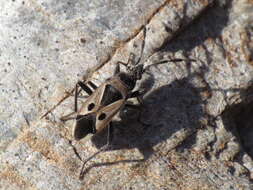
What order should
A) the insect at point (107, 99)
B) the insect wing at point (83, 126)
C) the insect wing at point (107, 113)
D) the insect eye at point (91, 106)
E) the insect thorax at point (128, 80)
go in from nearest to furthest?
the insect wing at point (83, 126)
the insect at point (107, 99)
the insect wing at point (107, 113)
the insect eye at point (91, 106)
the insect thorax at point (128, 80)

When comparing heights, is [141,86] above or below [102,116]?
below

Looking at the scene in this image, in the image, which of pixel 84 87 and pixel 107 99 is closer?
pixel 84 87

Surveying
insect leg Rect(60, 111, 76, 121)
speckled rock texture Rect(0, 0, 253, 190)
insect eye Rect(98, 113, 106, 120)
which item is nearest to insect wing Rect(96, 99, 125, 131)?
insect eye Rect(98, 113, 106, 120)

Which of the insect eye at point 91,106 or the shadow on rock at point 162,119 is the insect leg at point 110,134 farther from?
the insect eye at point 91,106

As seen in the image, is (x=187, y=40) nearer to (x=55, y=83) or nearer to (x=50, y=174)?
(x=55, y=83)

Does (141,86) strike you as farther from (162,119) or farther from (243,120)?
(243,120)

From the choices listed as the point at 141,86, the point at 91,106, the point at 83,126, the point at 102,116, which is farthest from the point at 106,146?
the point at 141,86

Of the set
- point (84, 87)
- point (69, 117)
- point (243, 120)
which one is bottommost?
point (243, 120)

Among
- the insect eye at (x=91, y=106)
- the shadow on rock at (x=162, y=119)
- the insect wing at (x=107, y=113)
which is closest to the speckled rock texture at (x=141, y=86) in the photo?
the shadow on rock at (x=162, y=119)

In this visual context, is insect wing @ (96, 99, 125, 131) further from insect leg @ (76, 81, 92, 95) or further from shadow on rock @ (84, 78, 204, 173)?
insect leg @ (76, 81, 92, 95)
